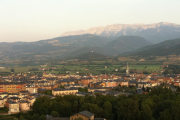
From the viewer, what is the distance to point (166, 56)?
118312mm

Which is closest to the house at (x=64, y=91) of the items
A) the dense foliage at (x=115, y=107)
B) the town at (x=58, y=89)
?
the town at (x=58, y=89)

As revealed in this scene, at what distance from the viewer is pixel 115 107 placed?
32.0 metres

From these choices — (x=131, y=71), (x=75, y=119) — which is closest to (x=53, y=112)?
(x=75, y=119)

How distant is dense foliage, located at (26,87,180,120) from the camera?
29.6m

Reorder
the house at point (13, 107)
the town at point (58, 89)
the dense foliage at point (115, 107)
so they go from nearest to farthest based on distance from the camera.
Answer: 1. the dense foliage at point (115, 107)
2. the house at point (13, 107)
3. the town at point (58, 89)

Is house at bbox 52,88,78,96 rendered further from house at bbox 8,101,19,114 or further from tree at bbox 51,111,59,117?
tree at bbox 51,111,59,117

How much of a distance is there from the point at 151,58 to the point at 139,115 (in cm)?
9140

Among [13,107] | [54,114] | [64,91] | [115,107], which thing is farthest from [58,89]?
[54,114]

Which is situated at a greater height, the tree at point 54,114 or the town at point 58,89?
the tree at point 54,114

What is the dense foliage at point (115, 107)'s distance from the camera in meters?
29.6

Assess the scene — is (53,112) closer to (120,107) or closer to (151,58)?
(120,107)

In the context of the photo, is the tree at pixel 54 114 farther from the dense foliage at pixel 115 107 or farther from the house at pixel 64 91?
the house at pixel 64 91

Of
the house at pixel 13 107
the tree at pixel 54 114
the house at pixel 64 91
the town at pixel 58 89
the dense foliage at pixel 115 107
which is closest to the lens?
the dense foliage at pixel 115 107

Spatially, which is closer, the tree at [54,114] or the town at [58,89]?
the tree at [54,114]
